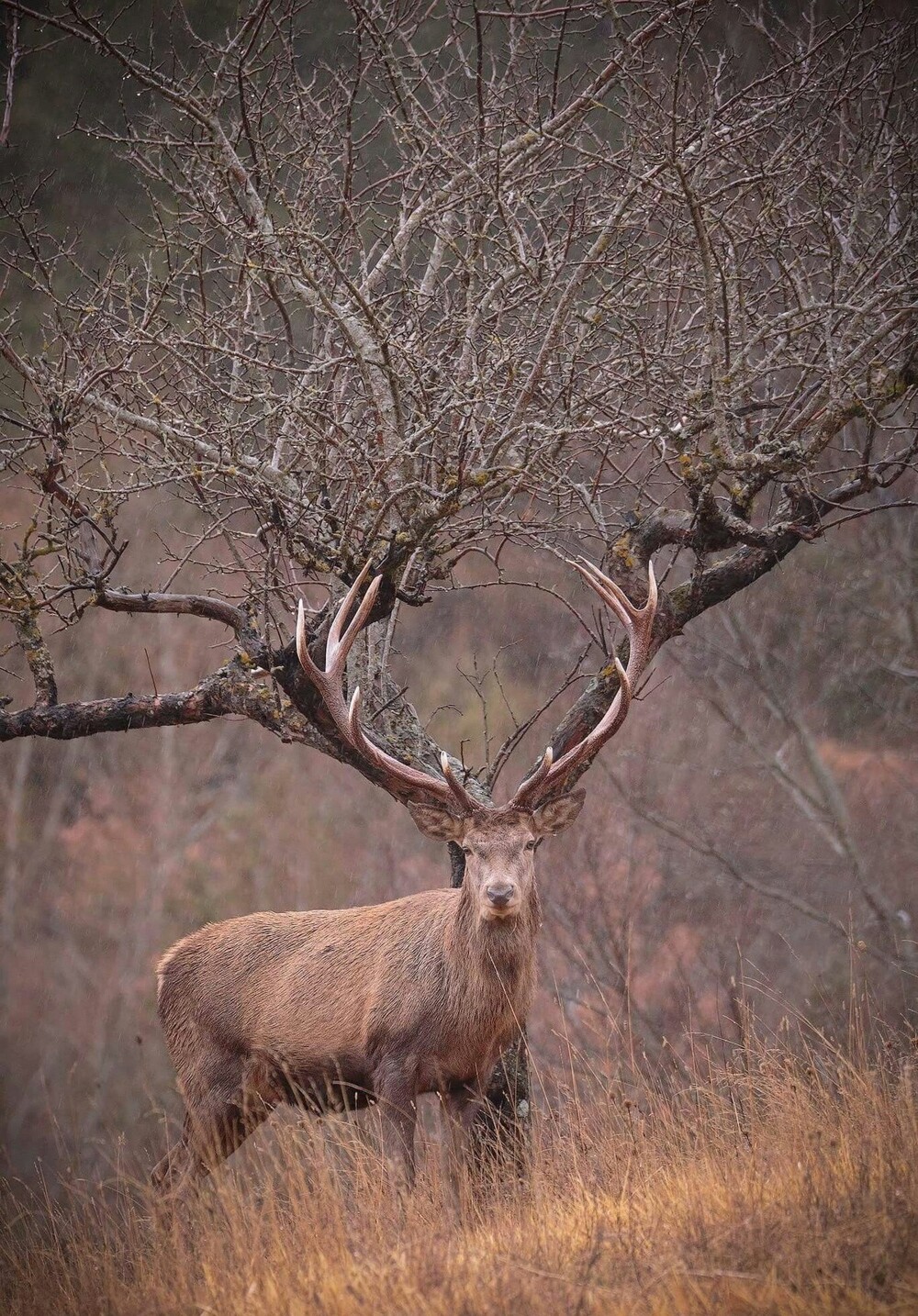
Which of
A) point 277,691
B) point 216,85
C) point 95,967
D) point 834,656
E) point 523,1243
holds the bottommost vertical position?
point 95,967

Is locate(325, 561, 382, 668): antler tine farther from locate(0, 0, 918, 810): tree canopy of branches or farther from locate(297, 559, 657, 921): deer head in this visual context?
locate(0, 0, 918, 810): tree canopy of branches

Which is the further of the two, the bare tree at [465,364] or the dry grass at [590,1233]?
the bare tree at [465,364]

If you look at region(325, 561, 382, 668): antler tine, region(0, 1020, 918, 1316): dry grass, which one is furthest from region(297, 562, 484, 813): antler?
region(0, 1020, 918, 1316): dry grass

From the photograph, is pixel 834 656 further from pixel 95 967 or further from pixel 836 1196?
pixel 836 1196

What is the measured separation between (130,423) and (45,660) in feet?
4.28

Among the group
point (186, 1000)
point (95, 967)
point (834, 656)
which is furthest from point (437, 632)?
point (186, 1000)

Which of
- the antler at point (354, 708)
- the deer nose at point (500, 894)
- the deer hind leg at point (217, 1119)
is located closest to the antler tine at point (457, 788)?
the antler at point (354, 708)

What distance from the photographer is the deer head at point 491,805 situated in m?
6.19

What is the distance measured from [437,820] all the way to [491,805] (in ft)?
0.96

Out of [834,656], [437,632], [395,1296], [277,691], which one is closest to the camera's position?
[395,1296]

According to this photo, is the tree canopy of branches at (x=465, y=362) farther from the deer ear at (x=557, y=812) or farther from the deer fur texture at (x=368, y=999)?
the deer fur texture at (x=368, y=999)

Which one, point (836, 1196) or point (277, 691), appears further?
point (277, 691)

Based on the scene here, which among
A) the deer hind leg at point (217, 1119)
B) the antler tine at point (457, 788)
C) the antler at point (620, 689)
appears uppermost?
the antler at point (620, 689)

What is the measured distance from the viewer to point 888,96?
263 inches
